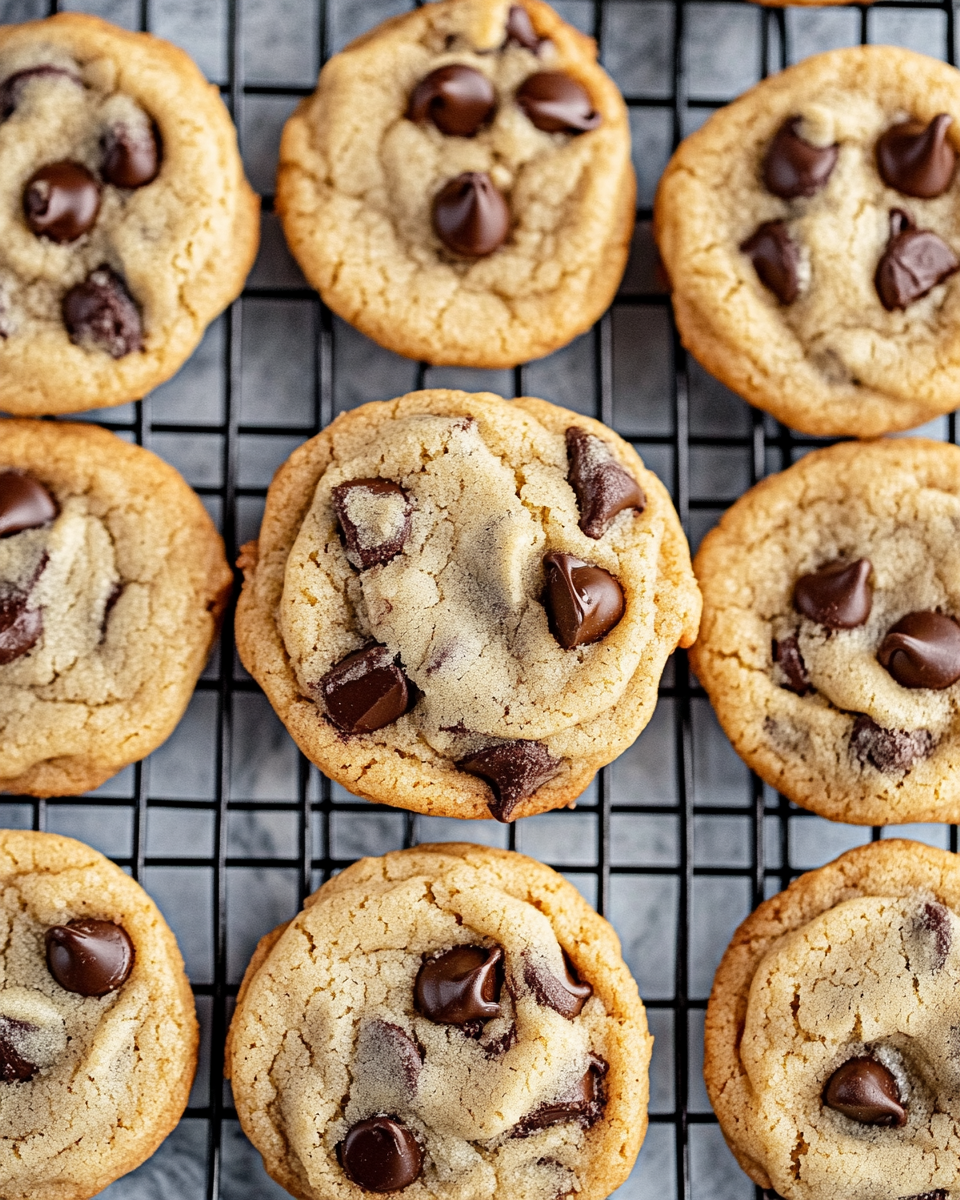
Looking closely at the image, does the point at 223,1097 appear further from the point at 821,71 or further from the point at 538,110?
the point at 821,71

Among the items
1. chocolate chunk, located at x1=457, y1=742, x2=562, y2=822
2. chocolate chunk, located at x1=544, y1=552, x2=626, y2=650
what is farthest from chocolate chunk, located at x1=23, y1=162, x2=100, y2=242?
chocolate chunk, located at x1=457, y1=742, x2=562, y2=822

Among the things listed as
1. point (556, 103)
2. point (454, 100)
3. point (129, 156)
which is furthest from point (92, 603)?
point (556, 103)

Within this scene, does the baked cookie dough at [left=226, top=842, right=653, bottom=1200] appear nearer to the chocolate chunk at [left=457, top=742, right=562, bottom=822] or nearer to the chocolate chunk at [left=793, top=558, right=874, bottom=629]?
the chocolate chunk at [left=457, top=742, right=562, bottom=822]

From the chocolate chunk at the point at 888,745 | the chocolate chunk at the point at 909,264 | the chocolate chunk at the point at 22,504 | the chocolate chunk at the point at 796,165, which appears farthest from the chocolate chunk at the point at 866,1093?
the chocolate chunk at the point at 22,504

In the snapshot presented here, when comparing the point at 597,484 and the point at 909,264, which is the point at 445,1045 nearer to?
the point at 597,484

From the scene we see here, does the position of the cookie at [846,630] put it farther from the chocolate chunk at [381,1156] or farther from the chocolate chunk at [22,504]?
the chocolate chunk at [22,504]

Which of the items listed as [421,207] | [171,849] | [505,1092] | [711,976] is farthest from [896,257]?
[171,849]
